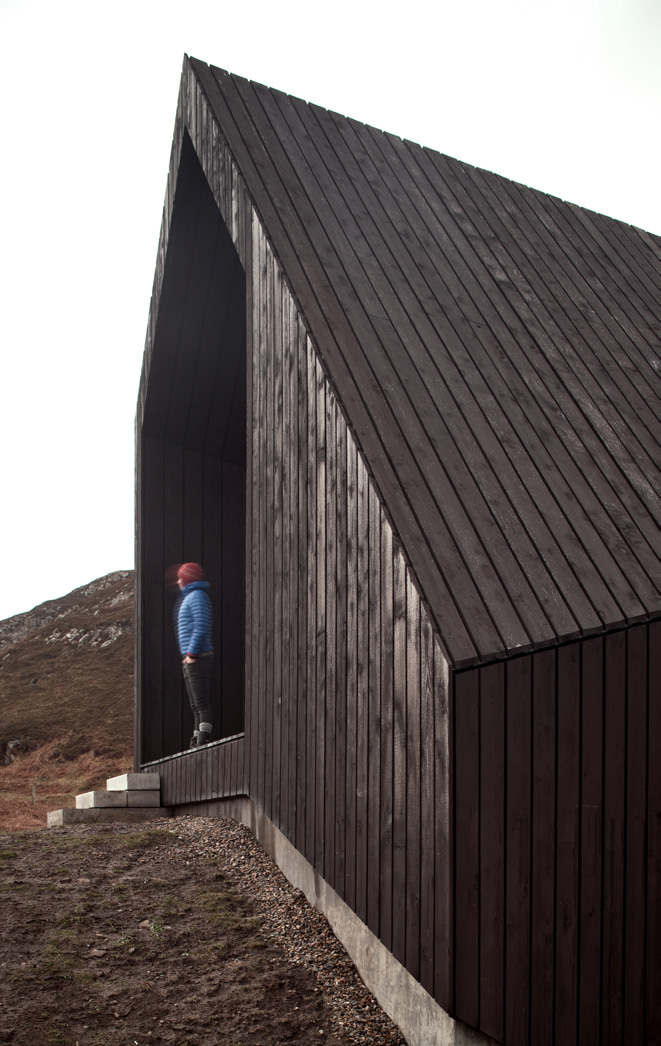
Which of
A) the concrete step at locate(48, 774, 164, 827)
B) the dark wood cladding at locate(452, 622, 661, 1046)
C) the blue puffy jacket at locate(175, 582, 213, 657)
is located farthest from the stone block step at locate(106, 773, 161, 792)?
the dark wood cladding at locate(452, 622, 661, 1046)

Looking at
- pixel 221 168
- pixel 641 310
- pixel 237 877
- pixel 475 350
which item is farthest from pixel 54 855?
pixel 641 310

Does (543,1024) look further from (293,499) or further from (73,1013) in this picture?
(293,499)

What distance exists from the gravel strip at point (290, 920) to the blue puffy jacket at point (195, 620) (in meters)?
1.81

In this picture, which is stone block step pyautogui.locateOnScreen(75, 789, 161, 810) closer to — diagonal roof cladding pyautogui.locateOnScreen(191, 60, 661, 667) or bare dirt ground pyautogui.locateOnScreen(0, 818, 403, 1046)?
bare dirt ground pyautogui.locateOnScreen(0, 818, 403, 1046)

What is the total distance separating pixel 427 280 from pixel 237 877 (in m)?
4.53

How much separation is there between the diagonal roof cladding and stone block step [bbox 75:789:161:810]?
5808 millimetres

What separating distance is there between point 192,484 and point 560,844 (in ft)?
25.5

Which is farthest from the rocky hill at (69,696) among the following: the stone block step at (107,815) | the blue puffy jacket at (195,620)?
the blue puffy jacket at (195,620)

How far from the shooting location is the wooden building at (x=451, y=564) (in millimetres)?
4168

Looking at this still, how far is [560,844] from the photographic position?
4.25 meters

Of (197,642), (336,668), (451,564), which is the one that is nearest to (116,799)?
(197,642)

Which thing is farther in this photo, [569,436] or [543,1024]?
[569,436]

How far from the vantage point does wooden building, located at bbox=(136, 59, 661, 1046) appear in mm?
4168

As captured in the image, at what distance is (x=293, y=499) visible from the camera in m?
6.36
